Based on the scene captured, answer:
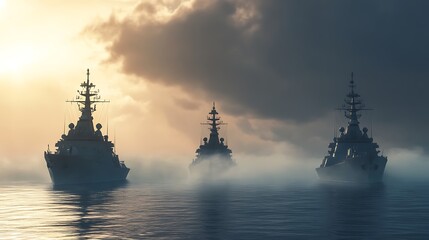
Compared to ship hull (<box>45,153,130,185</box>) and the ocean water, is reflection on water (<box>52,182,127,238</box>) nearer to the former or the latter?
the ocean water

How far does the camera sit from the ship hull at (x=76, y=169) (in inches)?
3905

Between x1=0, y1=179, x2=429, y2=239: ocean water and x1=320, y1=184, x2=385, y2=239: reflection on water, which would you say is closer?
x1=0, y1=179, x2=429, y2=239: ocean water

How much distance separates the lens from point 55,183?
104 m

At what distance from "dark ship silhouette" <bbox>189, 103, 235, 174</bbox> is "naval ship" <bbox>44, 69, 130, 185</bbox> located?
1237 inches

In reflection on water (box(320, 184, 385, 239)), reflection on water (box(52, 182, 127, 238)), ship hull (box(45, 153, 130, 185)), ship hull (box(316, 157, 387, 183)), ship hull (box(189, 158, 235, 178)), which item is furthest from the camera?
ship hull (box(189, 158, 235, 178))

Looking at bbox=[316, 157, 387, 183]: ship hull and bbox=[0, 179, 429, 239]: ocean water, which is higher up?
bbox=[316, 157, 387, 183]: ship hull

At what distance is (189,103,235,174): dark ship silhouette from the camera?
14150 centimetres

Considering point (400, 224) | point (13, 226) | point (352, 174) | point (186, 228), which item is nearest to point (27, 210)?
point (13, 226)

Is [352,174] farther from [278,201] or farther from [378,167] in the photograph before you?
[278,201]

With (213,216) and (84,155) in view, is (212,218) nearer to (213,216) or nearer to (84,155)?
(213,216)

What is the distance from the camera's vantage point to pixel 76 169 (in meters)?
101

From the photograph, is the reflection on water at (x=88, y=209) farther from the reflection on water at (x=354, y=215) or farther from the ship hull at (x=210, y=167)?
the ship hull at (x=210, y=167)

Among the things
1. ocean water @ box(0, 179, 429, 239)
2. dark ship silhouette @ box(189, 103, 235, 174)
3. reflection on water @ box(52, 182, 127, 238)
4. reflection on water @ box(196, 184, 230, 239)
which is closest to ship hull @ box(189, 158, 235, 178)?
dark ship silhouette @ box(189, 103, 235, 174)

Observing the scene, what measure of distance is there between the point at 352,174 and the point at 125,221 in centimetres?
6996
